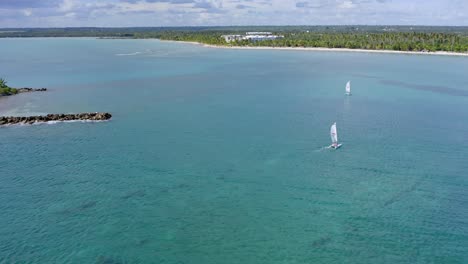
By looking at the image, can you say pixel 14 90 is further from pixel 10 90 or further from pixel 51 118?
pixel 51 118

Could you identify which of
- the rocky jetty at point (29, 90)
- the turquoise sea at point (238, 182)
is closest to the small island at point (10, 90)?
the rocky jetty at point (29, 90)

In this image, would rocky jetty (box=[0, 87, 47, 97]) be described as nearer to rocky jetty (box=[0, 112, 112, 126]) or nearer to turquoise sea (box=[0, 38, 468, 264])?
turquoise sea (box=[0, 38, 468, 264])

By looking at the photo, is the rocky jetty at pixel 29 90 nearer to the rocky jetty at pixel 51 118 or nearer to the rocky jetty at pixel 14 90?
the rocky jetty at pixel 14 90

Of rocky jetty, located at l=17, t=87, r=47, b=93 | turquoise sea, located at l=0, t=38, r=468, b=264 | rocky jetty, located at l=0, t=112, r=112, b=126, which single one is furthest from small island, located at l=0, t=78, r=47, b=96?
rocky jetty, located at l=0, t=112, r=112, b=126

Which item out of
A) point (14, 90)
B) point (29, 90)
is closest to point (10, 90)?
point (14, 90)

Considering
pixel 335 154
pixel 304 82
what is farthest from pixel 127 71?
pixel 335 154
